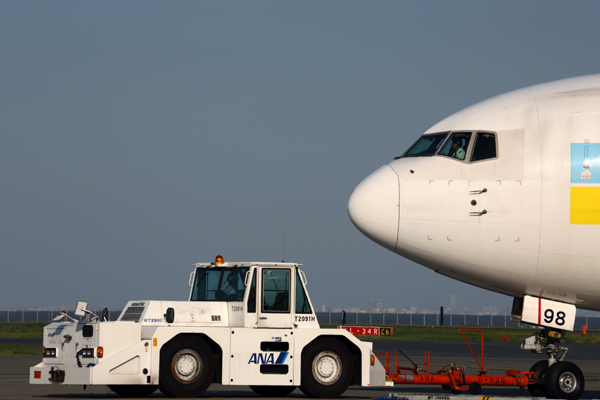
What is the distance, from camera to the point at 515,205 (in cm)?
1358

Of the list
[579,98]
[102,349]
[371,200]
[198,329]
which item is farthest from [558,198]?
[102,349]

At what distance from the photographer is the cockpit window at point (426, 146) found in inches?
575

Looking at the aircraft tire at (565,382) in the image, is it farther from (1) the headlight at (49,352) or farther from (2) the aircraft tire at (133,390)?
(1) the headlight at (49,352)

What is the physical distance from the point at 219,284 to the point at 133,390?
2.69m

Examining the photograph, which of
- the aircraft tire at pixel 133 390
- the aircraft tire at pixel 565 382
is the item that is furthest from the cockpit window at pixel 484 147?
the aircraft tire at pixel 133 390

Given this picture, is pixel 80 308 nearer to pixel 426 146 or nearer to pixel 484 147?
pixel 426 146

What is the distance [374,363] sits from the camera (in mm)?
15562

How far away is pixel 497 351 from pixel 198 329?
23.5 meters

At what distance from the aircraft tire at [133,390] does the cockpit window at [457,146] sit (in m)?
7.29

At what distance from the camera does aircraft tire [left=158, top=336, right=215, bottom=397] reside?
587 inches

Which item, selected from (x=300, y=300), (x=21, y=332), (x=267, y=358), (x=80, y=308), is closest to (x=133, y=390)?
(x=80, y=308)

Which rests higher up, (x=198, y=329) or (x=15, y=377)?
(x=198, y=329)

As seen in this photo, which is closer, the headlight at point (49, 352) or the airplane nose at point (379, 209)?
the airplane nose at point (379, 209)

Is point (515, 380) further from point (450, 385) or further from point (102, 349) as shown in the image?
point (102, 349)
